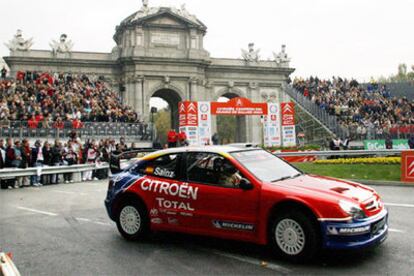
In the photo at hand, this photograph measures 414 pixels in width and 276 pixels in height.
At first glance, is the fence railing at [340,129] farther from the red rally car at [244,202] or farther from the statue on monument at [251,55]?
the red rally car at [244,202]

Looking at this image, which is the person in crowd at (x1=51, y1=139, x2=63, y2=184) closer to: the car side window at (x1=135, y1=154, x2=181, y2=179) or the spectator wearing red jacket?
the spectator wearing red jacket

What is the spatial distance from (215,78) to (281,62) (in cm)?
845

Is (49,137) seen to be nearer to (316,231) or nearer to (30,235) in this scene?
(30,235)

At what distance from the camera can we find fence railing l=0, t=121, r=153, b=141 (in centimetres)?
2466

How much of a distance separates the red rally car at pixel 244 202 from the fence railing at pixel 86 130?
18.5 meters

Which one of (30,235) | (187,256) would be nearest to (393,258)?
(187,256)

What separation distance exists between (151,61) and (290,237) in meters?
37.5

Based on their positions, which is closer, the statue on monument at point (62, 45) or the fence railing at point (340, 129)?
the fence railing at point (340, 129)

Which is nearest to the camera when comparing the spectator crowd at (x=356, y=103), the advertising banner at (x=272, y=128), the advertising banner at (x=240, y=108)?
the advertising banner at (x=272, y=128)

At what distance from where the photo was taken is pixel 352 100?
42094 millimetres

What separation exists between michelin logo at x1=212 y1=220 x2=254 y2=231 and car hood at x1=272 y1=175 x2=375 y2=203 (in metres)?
0.84

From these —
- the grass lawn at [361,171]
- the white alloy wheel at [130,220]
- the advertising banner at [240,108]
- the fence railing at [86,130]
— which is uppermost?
the advertising banner at [240,108]

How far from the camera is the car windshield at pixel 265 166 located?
693 cm

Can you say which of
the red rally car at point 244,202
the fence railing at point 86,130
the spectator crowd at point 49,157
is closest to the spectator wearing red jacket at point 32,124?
the fence railing at point 86,130
